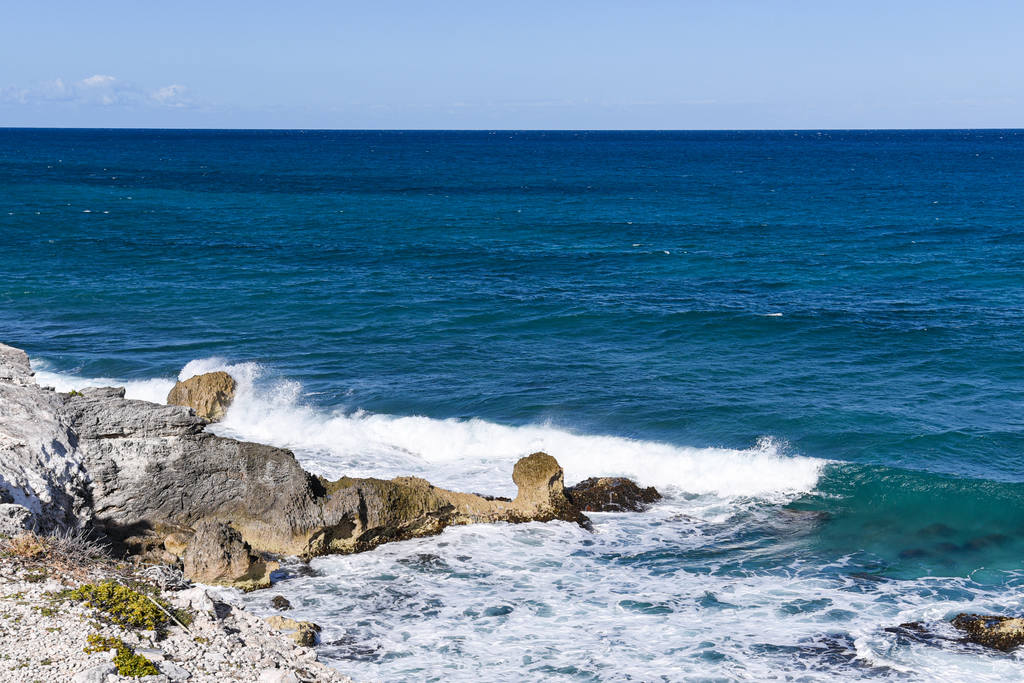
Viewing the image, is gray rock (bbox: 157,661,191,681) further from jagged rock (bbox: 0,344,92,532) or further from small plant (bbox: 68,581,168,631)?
jagged rock (bbox: 0,344,92,532)

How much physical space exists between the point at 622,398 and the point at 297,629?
1743 centimetres

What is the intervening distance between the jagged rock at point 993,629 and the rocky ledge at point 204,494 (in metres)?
8.75

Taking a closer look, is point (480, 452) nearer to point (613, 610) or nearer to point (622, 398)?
point (622, 398)

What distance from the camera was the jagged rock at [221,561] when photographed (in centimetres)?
1959

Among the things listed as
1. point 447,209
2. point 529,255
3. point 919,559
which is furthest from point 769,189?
point 919,559

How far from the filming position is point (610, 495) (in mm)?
24781

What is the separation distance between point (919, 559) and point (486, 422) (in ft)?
45.0

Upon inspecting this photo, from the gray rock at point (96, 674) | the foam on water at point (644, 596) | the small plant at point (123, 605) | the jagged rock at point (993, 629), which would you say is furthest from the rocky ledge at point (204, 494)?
the jagged rock at point (993, 629)

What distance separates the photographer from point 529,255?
194ft

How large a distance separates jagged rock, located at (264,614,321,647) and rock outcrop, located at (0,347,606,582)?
2.46 meters

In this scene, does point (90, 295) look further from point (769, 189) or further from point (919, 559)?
point (769, 189)

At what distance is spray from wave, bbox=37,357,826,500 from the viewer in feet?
86.9

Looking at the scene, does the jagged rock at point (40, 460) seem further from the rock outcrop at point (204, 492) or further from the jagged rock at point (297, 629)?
the jagged rock at point (297, 629)

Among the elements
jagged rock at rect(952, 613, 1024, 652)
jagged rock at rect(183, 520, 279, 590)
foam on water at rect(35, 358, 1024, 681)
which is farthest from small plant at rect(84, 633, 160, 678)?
jagged rock at rect(952, 613, 1024, 652)
